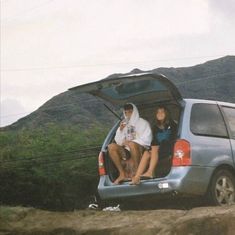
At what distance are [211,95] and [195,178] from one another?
92923 mm

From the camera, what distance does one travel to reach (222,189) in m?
8.44

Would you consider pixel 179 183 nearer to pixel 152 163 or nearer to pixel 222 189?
pixel 152 163

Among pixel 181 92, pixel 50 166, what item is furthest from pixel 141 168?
pixel 181 92

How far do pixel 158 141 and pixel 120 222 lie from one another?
57.2 inches

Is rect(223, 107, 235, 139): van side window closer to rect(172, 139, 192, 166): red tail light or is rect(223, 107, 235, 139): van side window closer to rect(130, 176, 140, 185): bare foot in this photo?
rect(172, 139, 192, 166): red tail light

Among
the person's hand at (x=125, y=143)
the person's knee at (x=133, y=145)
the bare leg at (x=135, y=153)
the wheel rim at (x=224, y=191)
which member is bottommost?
the wheel rim at (x=224, y=191)

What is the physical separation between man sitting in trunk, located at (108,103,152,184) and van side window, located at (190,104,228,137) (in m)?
0.64

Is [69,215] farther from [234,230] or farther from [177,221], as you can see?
[234,230]

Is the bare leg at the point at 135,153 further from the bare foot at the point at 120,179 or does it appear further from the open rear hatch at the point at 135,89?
the open rear hatch at the point at 135,89

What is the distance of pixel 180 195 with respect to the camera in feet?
26.2

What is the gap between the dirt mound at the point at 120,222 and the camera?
6.72 metres

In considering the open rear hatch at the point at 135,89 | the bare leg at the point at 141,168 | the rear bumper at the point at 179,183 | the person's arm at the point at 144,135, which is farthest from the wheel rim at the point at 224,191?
the open rear hatch at the point at 135,89

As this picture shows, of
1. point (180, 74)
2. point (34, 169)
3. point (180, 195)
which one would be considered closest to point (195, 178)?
point (180, 195)

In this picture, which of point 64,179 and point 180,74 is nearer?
point 64,179
